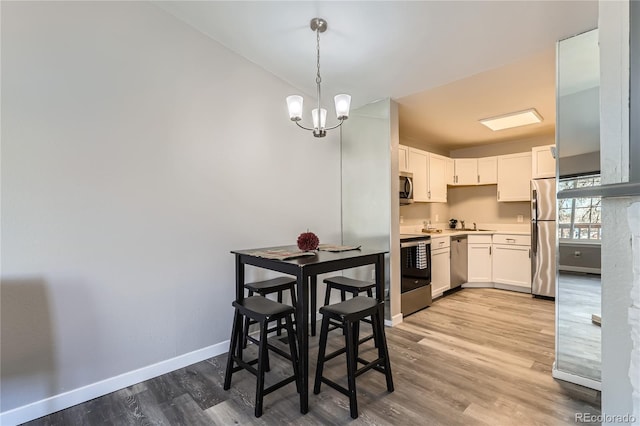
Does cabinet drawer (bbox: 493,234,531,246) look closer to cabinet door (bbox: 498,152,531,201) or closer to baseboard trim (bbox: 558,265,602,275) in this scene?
cabinet door (bbox: 498,152,531,201)

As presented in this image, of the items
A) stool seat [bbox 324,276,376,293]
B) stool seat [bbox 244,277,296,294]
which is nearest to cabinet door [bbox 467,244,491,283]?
stool seat [bbox 324,276,376,293]

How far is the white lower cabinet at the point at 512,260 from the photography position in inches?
168

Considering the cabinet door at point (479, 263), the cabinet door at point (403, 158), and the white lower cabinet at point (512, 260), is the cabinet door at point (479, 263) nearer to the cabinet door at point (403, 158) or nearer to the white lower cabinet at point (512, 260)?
the white lower cabinet at point (512, 260)

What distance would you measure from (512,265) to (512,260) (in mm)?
73

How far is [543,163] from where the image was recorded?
4043mm

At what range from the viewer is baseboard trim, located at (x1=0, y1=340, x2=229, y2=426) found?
176 centimetres

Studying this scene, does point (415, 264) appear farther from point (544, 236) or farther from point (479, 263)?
point (544, 236)

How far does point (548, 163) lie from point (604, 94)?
3.93m

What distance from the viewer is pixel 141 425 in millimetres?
1722

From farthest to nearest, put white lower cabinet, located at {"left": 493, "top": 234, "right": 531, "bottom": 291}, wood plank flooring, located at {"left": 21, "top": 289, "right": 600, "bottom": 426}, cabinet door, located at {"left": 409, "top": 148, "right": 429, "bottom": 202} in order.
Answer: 1. white lower cabinet, located at {"left": 493, "top": 234, "right": 531, "bottom": 291}
2. cabinet door, located at {"left": 409, "top": 148, "right": 429, "bottom": 202}
3. wood plank flooring, located at {"left": 21, "top": 289, "right": 600, "bottom": 426}

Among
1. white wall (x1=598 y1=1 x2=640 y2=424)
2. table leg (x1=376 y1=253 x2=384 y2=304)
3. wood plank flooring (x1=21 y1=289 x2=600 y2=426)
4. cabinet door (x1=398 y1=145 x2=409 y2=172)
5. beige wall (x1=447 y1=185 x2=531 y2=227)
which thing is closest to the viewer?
white wall (x1=598 y1=1 x2=640 y2=424)

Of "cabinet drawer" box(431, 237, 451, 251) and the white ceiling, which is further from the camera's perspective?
"cabinet drawer" box(431, 237, 451, 251)

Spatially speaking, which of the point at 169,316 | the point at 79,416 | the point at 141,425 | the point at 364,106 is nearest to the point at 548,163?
the point at 364,106

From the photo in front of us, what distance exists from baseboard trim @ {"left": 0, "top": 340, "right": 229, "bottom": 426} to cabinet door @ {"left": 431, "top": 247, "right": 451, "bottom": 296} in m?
2.74
